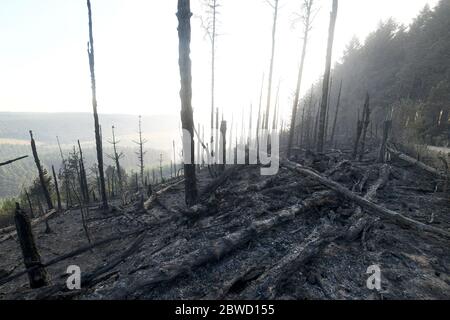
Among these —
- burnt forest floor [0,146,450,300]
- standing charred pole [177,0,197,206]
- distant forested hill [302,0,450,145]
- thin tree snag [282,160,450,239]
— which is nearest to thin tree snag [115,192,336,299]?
burnt forest floor [0,146,450,300]

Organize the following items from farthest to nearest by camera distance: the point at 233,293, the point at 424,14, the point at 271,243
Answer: the point at 424,14, the point at 271,243, the point at 233,293

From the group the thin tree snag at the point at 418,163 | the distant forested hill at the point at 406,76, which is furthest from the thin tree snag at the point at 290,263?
the distant forested hill at the point at 406,76

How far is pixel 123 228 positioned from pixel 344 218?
307 inches

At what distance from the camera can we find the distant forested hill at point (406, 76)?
21.7 m

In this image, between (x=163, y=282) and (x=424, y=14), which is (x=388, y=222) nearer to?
(x=163, y=282)

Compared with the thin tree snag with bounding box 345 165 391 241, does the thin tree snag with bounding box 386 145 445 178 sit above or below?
above

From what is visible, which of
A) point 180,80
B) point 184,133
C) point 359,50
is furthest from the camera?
point 359,50

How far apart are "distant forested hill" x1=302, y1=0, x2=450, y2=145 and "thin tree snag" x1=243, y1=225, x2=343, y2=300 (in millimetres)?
18544

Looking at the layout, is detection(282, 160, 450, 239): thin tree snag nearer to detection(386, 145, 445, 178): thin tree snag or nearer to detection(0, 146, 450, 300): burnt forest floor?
detection(0, 146, 450, 300): burnt forest floor

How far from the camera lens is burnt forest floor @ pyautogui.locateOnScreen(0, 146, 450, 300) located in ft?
14.0

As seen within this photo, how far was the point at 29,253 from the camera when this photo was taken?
509 cm

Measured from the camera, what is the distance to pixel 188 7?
284 inches

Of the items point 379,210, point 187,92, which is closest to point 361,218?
point 379,210

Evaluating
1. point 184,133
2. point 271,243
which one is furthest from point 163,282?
point 184,133
